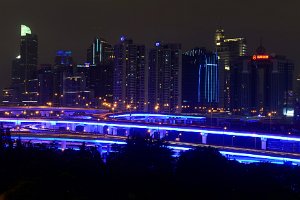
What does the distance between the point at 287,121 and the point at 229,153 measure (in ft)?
87.4

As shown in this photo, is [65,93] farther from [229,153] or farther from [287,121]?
[229,153]

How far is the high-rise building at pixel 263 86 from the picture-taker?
205 ft

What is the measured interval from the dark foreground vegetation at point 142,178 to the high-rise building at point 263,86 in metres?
43.7

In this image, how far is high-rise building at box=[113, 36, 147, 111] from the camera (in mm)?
54625

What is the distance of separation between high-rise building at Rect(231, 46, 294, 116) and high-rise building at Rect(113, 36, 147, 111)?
45.1ft

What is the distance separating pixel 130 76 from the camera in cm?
5541

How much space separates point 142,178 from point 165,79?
4535 cm

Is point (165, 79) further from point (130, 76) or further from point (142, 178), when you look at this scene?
point (142, 178)

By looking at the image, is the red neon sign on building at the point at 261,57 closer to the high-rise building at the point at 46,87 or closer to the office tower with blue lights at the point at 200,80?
the office tower with blue lights at the point at 200,80

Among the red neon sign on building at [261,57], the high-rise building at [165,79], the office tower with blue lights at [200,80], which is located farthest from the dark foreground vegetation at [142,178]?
the red neon sign on building at [261,57]

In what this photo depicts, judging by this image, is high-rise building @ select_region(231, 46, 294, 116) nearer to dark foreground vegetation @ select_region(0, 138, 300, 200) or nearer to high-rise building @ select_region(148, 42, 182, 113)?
high-rise building @ select_region(148, 42, 182, 113)

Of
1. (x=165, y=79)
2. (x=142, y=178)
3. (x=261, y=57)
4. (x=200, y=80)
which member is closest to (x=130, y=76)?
(x=165, y=79)

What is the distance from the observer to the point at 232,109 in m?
62.3

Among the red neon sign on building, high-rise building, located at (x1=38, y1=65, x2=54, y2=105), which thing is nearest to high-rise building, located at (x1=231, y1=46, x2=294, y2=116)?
the red neon sign on building
